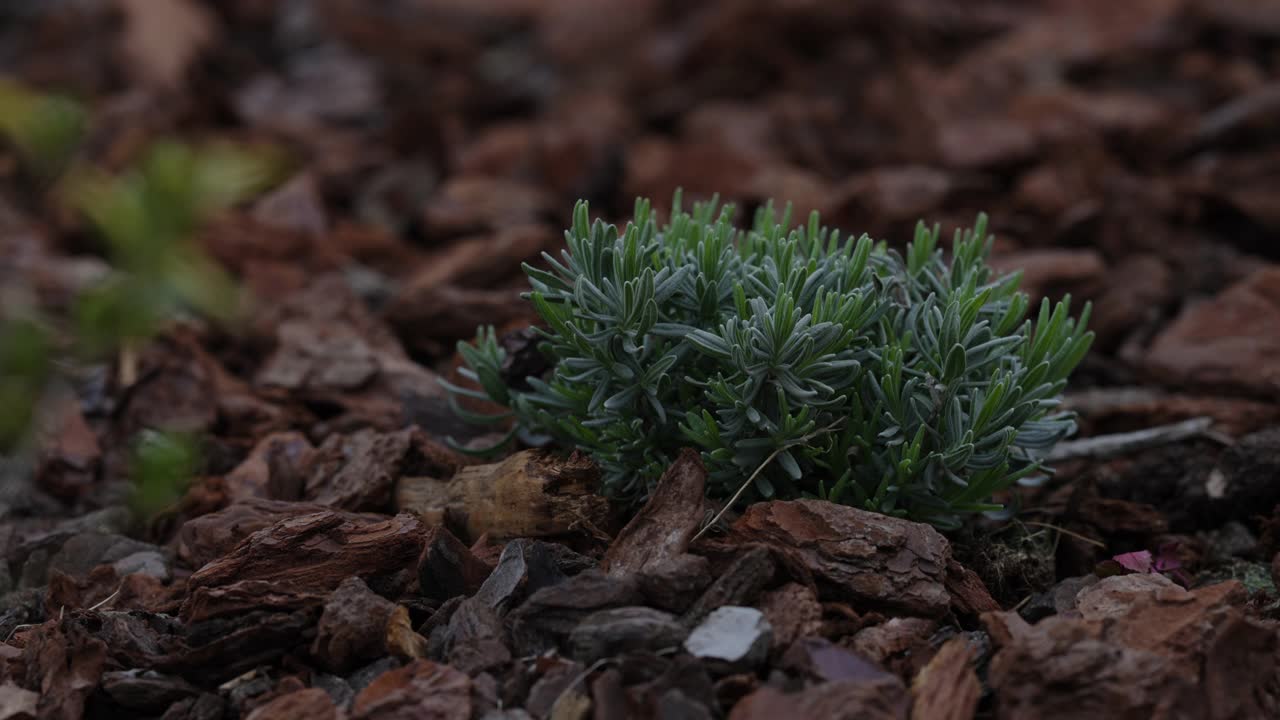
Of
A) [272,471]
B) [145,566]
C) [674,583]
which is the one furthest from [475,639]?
[272,471]

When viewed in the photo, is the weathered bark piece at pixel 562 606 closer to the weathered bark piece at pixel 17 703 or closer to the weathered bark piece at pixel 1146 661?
the weathered bark piece at pixel 1146 661

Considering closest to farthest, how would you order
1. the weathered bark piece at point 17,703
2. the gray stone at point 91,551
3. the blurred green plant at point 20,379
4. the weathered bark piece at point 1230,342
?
the weathered bark piece at point 17,703 → the gray stone at point 91,551 → the blurred green plant at point 20,379 → the weathered bark piece at point 1230,342

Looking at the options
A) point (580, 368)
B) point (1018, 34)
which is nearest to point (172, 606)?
point (580, 368)

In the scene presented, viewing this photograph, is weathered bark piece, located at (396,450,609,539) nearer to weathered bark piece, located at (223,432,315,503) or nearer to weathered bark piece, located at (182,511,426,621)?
weathered bark piece, located at (182,511,426,621)

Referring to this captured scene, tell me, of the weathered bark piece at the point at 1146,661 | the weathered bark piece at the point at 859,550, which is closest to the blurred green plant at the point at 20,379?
the weathered bark piece at the point at 859,550

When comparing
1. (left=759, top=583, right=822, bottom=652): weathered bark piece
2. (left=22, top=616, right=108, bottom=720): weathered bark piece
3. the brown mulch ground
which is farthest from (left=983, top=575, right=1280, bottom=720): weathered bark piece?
(left=22, top=616, right=108, bottom=720): weathered bark piece

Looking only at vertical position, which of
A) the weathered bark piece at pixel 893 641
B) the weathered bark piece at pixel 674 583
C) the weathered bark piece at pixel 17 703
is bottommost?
the weathered bark piece at pixel 893 641
